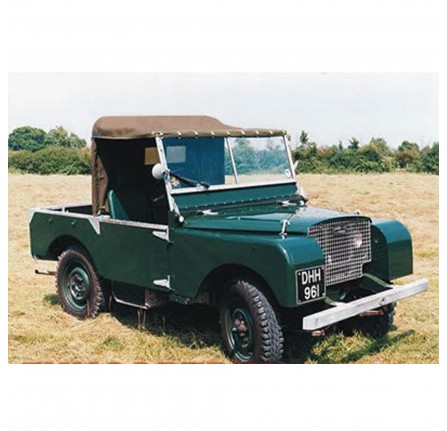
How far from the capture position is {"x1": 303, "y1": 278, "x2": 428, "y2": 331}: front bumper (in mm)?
5605

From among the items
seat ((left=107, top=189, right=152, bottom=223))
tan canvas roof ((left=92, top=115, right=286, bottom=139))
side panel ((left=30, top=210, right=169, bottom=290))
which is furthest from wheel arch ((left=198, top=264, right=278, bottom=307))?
seat ((left=107, top=189, right=152, bottom=223))

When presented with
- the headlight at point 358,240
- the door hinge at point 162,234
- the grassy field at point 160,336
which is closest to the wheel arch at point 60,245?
the grassy field at point 160,336

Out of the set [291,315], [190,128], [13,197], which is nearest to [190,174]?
[190,128]

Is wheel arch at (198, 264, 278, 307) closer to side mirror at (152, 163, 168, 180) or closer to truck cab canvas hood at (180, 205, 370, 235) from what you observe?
truck cab canvas hood at (180, 205, 370, 235)

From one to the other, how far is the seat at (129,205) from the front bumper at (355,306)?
259 cm

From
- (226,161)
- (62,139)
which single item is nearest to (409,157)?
(62,139)

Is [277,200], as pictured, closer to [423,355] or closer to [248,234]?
[248,234]

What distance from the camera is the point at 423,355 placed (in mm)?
6645

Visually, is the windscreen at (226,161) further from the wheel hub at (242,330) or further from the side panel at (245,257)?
the wheel hub at (242,330)

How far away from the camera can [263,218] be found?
6.37 metres

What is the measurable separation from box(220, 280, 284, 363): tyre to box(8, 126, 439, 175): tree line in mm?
6979

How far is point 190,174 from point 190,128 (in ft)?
2.88

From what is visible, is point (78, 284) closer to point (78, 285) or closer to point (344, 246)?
point (78, 285)

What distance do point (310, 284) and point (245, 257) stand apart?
57 centimetres
